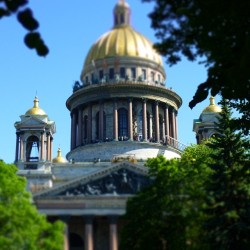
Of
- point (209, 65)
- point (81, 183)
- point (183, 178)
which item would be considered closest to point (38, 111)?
point (81, 183)

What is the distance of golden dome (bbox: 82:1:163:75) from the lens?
72688 mm

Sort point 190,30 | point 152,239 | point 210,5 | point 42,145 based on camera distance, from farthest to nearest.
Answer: point 42,145 → point 152,239 → point 190,30 → point 210,5

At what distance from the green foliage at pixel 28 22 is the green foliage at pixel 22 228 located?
1837 cm

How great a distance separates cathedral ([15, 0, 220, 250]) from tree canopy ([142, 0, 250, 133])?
128 ft

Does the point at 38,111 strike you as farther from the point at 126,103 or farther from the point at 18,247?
the point at 18,247

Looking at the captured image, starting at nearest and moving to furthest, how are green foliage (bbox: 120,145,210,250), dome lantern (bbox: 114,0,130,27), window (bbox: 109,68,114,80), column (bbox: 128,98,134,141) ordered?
green foliage (bbox: 120,145,210,250) < column (bbox: 128,98,134,141) < window (bbox: 109,68,114,80) < dome lantern (bbox: 114,0,130,27)

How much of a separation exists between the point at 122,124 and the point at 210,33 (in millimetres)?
54795

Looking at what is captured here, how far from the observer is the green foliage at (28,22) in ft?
36.3

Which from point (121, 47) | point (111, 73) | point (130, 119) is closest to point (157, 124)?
point (130, 119)

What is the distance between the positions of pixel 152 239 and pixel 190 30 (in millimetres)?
19101

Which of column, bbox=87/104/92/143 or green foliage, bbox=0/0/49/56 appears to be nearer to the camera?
green foliage, bbox=0/0/49/56

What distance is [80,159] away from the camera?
2721 inches

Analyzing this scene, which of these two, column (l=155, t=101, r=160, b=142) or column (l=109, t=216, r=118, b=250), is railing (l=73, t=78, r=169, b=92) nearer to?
column (l=155, t=101, r=160, b=142)

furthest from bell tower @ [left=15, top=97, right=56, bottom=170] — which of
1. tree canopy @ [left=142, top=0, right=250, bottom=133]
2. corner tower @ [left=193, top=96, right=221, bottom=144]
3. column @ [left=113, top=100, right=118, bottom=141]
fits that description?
tree canopy @ [left=142, top=0, right=250, bottom=133]
